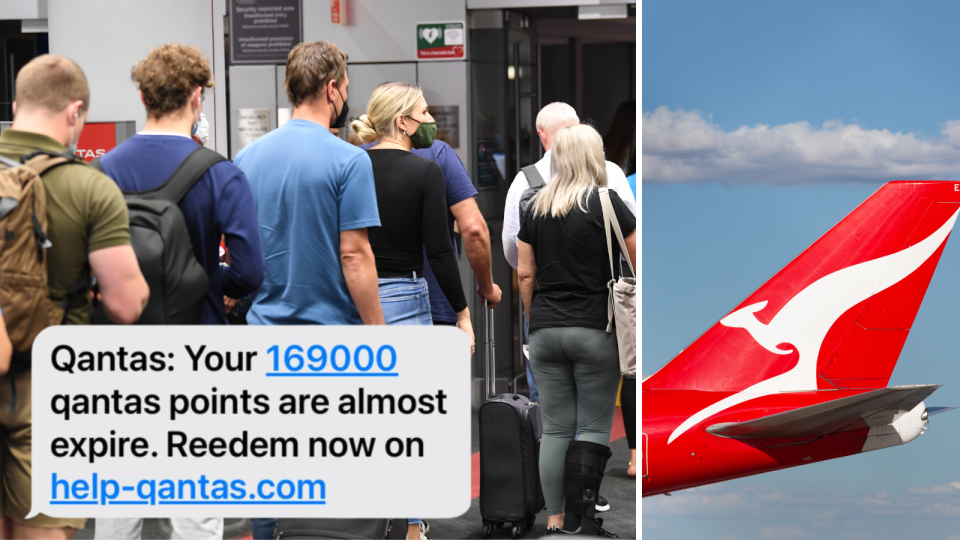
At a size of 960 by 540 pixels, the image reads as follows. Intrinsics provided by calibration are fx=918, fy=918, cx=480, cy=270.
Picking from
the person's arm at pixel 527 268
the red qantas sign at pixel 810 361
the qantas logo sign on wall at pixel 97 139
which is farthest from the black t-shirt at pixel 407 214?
the qantas logo sign on wall at pixel 97 139

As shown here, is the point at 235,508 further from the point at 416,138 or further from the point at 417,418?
the point at 416,138

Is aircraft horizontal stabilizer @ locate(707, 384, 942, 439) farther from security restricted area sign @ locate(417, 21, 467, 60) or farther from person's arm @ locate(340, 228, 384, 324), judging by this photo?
security restricted area sign @ locate(417, 21, 467, 60)

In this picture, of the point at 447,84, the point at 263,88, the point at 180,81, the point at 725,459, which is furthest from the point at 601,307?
the point at 263,88

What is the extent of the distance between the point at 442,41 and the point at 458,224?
9.02ft

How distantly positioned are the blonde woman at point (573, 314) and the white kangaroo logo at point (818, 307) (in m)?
1.24

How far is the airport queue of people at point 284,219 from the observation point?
2.15 metres

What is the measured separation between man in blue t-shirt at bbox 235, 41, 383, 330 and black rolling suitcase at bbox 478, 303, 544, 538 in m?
1.31

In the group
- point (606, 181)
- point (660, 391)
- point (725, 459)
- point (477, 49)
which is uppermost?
point (477, 49)

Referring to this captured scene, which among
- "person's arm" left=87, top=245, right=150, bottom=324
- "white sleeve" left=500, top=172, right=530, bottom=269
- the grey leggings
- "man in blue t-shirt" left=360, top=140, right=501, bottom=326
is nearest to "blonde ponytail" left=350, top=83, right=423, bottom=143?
"man in blue t-shirt" left=360, top=140, right=501, bottom=326

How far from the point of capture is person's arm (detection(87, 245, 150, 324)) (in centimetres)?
211

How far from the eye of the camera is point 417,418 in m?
2.44

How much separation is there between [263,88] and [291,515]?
13.7 ft

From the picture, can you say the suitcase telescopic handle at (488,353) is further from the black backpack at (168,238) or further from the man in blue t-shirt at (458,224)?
the black backpack at (168,238)

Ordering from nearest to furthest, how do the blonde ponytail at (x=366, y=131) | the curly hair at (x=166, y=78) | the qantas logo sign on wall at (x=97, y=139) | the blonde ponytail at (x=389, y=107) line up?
the curly hair at (x=166, y=78), the blonde ponytail at (x=389, y=107), the blonde ponytail at (x=366, y=131), the qantas logo sign on wall at (x=97, y=139)
